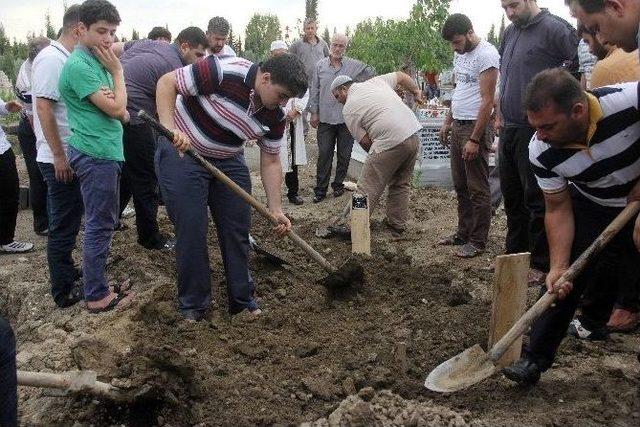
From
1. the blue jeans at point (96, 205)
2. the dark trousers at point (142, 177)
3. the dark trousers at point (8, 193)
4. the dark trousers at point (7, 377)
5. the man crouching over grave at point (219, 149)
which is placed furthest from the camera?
the dark trousers at point (8, 193)

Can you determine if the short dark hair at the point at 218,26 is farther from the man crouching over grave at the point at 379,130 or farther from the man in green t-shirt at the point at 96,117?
the man in green t-shirt at the point at 96,117

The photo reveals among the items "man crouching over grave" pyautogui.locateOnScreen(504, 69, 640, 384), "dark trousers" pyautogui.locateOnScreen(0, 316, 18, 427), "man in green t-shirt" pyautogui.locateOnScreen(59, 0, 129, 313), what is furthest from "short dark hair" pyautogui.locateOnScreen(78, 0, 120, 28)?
"man crouching over grave" pyautogui.locateOnScreen(504, 69, 640, 384)

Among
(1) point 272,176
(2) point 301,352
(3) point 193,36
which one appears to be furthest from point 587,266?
(3) point 193,36

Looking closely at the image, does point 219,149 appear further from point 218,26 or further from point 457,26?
point 218,26

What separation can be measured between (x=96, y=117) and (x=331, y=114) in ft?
13.8

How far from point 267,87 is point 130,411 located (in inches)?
70.8

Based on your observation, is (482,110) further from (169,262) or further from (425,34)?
(425,34)

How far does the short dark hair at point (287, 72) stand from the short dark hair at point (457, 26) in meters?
2.02

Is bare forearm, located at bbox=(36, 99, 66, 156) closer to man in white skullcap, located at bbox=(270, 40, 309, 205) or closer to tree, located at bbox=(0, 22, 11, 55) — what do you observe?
man in white skullcap, located at bbox=(270, 40, 309, 205)

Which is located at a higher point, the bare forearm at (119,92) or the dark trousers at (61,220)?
the bare forearm at (119,92)

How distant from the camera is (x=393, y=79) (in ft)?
21.4

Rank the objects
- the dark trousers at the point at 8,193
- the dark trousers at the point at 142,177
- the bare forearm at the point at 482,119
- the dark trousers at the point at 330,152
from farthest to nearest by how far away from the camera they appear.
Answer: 1. the dark trousers at the point at 330,152
2. the dark trousers at the point at 8,193
3. the dark trousers at the point at 142,177
4. the bare forearm at the point at 482,119

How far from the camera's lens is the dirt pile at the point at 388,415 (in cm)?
267

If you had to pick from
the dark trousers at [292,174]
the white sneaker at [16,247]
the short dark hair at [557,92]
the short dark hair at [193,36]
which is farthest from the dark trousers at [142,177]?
the short dark hair at [557,92]
